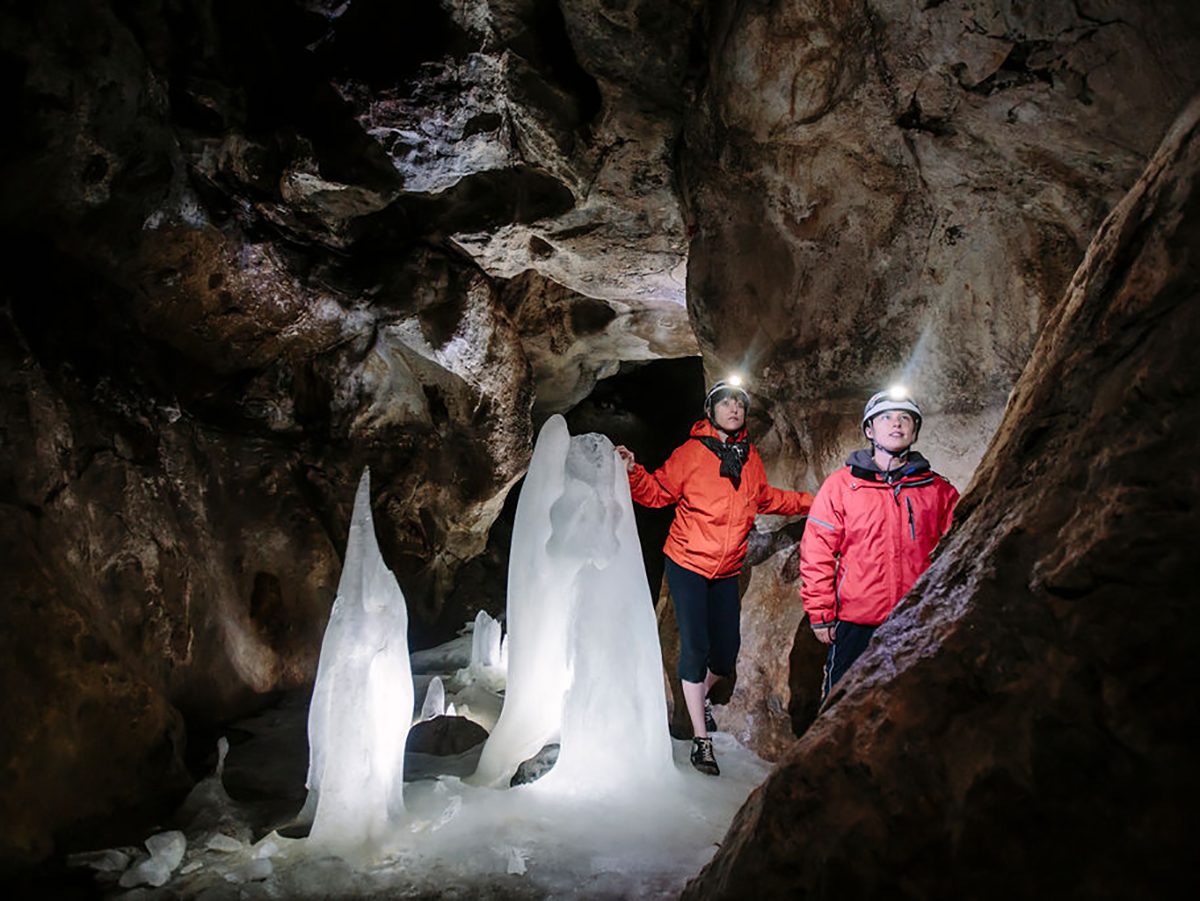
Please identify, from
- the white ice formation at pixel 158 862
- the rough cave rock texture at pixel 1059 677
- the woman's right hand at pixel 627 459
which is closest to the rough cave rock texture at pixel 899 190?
the woman's right hand at pixel 627 459

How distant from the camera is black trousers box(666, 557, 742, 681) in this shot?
468 centimetres

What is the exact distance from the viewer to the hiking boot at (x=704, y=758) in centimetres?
466

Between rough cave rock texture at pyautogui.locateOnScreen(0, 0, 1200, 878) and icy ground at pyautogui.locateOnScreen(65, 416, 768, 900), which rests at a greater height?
rough cave rock texture at pyautogui.locateOnScreen(0, 0, 1200, 878)

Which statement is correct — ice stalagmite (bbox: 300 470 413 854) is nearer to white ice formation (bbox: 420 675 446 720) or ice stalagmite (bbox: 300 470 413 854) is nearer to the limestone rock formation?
white ice formation (bbox: 420 675 446 720)

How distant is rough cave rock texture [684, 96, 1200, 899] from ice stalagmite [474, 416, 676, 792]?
79.3 inches

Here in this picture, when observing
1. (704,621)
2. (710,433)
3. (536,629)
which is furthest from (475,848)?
(710,433)

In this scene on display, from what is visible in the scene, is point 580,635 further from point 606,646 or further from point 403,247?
point 403,247

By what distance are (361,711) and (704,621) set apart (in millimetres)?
2235

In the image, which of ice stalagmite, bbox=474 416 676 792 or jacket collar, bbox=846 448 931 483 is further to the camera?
ice stalagmite, bbox=474 416 676 792

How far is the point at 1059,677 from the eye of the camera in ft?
5.54

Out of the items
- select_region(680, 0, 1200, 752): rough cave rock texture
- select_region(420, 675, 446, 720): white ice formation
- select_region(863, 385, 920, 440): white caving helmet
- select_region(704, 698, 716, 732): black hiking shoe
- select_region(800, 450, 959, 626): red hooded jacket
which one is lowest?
select_region(704, 698, 716, 732): black hiking shoe

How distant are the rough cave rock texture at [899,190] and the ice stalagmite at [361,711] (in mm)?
2989

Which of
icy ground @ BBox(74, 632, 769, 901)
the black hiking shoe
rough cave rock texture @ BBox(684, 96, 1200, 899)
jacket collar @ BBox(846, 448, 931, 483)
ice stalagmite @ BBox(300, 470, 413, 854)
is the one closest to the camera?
rough cave rock texture @ BBox(684, 96, 1200, 899)

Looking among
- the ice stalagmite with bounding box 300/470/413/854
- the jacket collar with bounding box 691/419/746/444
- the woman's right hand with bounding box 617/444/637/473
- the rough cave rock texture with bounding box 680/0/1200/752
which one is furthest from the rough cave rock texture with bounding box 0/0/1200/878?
the woman's right hand with bounding box 617/444/637/473
